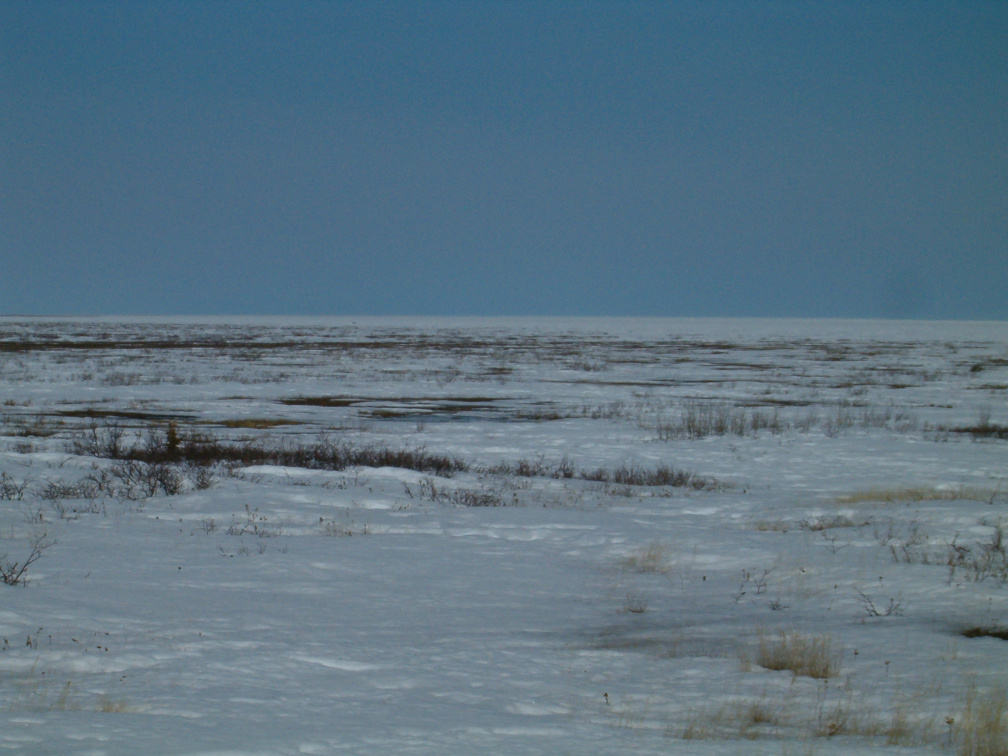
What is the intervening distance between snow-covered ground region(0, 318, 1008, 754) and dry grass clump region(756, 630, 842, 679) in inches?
Answer: 1.0

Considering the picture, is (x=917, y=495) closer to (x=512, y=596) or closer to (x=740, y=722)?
(x=512, y=596)

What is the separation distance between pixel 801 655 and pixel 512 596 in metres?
2.42

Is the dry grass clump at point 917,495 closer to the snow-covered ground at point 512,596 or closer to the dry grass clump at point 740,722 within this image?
the snow-covered ground at point 512,596

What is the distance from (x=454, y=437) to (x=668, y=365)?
23.3 meters

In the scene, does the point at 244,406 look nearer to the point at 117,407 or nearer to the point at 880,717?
the point at 117,407

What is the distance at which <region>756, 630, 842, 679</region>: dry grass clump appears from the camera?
194 inches

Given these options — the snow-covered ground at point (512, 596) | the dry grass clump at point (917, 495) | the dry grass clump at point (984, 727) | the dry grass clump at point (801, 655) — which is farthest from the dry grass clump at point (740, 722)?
the dry grass clump at point (917, 495)

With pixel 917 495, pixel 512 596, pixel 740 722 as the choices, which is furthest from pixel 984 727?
pixel 917 495

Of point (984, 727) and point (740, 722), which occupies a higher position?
point (984, 727)

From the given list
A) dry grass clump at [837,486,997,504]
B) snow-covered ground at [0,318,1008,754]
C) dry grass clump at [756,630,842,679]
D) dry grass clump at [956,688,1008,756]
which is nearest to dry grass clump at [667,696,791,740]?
snow-covered ground at [0,318,1008,754]

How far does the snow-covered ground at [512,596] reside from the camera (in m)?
4.15

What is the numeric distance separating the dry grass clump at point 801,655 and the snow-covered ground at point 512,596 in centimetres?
3

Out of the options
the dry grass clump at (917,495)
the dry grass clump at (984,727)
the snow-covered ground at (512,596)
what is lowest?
the snow-covered ground at (512,596)

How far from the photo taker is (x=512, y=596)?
22.1 ft
